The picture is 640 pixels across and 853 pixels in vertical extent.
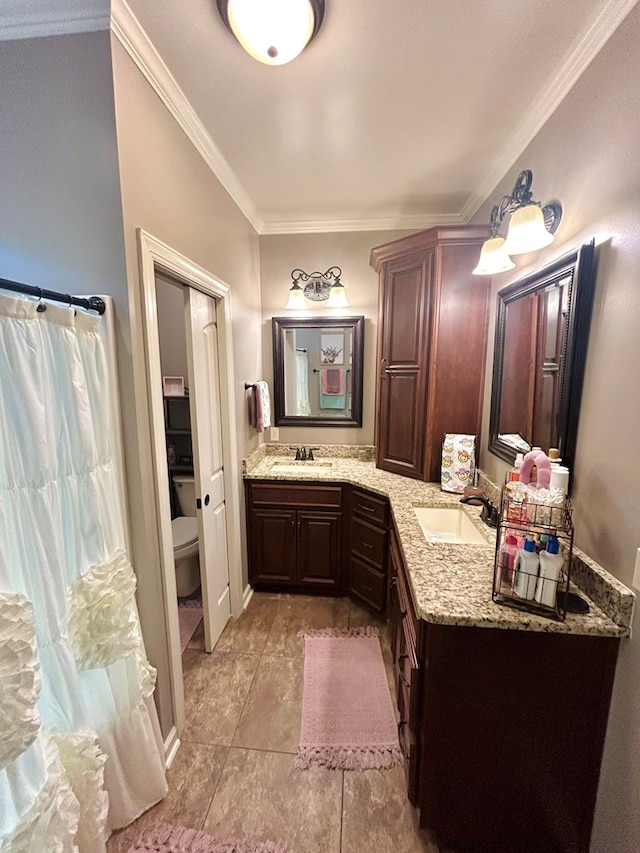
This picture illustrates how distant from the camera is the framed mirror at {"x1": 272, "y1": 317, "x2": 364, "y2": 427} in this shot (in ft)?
9.42

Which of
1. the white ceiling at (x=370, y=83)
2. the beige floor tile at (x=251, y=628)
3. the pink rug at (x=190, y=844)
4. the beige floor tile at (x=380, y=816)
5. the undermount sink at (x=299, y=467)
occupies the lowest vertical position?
the beige floor tile at (x=380, y=816)

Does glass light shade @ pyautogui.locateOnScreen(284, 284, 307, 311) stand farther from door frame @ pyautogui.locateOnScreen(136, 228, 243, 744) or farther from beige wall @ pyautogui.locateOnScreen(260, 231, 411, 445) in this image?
door frame @ pyautogui.locateOnScreen(136, 228, 243, 744)

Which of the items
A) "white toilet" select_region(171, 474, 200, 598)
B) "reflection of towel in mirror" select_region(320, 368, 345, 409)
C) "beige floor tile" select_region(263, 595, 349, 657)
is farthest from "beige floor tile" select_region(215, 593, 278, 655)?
"reflection of towel in mirror" select_region(320, 368, 345, 409)

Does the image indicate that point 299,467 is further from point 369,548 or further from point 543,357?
point 543,357

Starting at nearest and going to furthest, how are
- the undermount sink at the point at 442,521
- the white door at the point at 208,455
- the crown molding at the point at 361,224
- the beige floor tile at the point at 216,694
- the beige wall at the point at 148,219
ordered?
the beige wall at the point at 148,219, the beige floor tile at the point at 216,694, the white door at the point at 208,455, the undermount sink at the point at 442,521, the crown molding at the point at 361,224

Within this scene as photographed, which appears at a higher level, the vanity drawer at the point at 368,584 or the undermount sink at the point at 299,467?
the undermount sink at the point at 299,467

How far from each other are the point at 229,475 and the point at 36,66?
6.19 ft

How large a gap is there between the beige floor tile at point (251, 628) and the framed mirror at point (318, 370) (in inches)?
54.0

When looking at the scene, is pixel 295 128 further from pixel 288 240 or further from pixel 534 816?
pixel 534 816

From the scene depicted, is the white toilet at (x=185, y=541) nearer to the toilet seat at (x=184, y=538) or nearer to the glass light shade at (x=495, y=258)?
the toilet seat at (x=184, y=538)

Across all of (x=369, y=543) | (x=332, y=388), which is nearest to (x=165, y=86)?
(x=332, y=388)

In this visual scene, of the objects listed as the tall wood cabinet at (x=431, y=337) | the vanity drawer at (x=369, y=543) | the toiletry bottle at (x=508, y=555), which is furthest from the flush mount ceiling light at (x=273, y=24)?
the vanity drawer at (x=369, y=543)

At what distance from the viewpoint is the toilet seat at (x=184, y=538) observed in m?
2.47

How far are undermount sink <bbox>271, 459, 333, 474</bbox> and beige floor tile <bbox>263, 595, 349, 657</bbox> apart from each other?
93 centimetres
